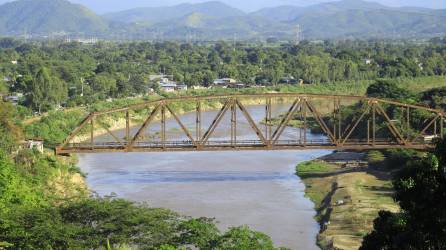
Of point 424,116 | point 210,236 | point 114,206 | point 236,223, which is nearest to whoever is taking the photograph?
point 210,236

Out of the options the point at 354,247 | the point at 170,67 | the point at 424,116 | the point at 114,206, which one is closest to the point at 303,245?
the point at 354,247

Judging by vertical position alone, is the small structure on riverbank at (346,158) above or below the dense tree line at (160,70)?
below

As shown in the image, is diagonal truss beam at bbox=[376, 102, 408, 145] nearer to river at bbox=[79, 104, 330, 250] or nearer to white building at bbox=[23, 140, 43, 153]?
river at bbox=[79, 104, 330, 250]

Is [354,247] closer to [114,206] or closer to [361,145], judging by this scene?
[114,206]

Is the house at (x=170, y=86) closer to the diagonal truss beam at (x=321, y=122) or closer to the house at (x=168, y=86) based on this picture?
the house at (x=168, y=86)

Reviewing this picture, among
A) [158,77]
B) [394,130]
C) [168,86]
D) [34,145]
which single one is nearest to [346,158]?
[394,130]

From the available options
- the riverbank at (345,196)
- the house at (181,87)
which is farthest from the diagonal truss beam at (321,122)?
the house at (181,87)
